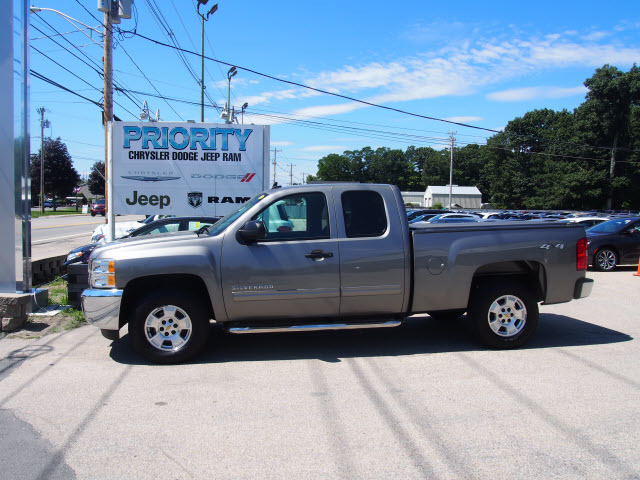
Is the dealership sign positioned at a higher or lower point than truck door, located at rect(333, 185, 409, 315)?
higher

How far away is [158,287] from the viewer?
5.50 meters

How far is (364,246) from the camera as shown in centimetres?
550

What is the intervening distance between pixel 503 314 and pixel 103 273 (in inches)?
181

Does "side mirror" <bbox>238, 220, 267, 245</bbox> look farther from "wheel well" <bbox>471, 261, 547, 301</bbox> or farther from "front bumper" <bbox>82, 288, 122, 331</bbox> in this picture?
"wheel well" <bbox>471, 261, 547, 301</bbox>

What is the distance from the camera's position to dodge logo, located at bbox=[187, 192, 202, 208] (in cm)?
1269

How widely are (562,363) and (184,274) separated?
4275 mm

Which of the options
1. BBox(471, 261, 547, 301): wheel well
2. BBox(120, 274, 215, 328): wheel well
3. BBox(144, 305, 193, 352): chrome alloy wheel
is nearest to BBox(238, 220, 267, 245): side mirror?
BBox(120, 274, 215, 328): wheel well

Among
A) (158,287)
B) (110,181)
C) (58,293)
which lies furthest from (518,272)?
(110,181)

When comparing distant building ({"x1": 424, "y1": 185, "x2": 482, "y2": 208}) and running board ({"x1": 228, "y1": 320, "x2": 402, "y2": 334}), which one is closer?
running board ({"x1": 228, "y1": 320, "x2": 402, "y2": 334})

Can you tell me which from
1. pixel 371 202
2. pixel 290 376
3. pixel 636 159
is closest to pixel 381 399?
pixel 290 376

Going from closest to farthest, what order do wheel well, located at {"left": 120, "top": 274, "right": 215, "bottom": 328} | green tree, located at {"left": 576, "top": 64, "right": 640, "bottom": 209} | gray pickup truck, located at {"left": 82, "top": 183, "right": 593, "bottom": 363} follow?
gray pickup truck, located at {"left": 82, "top": 183, "right": 593, "bottom": 363} < wheel well, located at {"left": 120, "top": 274, "right": 215, "bottom": 328} < green tree, located at {"left": 576, "top": 64, "right": 640, "bottom": 209}

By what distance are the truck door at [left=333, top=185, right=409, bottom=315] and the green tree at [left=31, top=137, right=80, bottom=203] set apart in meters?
62.2

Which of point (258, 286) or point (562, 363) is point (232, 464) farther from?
point (562, 363)

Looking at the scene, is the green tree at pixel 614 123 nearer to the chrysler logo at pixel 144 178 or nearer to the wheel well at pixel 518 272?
the chrysler logo at pixel 144 178
